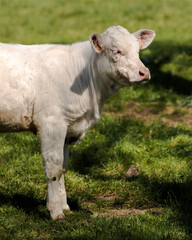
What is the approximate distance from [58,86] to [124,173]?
1.95 m

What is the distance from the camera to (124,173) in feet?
20.0

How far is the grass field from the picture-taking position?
4594 millimetres

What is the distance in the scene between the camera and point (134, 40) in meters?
4.70

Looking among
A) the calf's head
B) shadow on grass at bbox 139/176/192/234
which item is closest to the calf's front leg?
the calf's head

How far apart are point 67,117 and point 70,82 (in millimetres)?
392

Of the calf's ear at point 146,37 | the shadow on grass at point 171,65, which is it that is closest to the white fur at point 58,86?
the calf's ear at point 146,37

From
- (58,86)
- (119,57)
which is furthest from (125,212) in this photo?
(119,57)

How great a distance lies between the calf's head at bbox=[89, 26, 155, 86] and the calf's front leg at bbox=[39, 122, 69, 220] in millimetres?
800

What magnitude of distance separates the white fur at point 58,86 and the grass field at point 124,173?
1.52 feet

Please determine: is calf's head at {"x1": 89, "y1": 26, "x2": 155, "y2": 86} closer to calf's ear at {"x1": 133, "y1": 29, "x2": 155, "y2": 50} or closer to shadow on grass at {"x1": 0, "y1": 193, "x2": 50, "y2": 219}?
calf's ear at {"x1": 133, "y1": 29, "x2": 155, "y2": 50}

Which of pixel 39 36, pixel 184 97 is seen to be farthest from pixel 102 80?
pixel 39 36

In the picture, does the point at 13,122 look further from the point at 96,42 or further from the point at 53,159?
the point at 96,42

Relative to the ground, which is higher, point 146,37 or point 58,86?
point 146,37

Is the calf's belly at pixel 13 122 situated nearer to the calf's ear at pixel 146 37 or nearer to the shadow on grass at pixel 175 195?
the calf's ear at pixel 146 37
